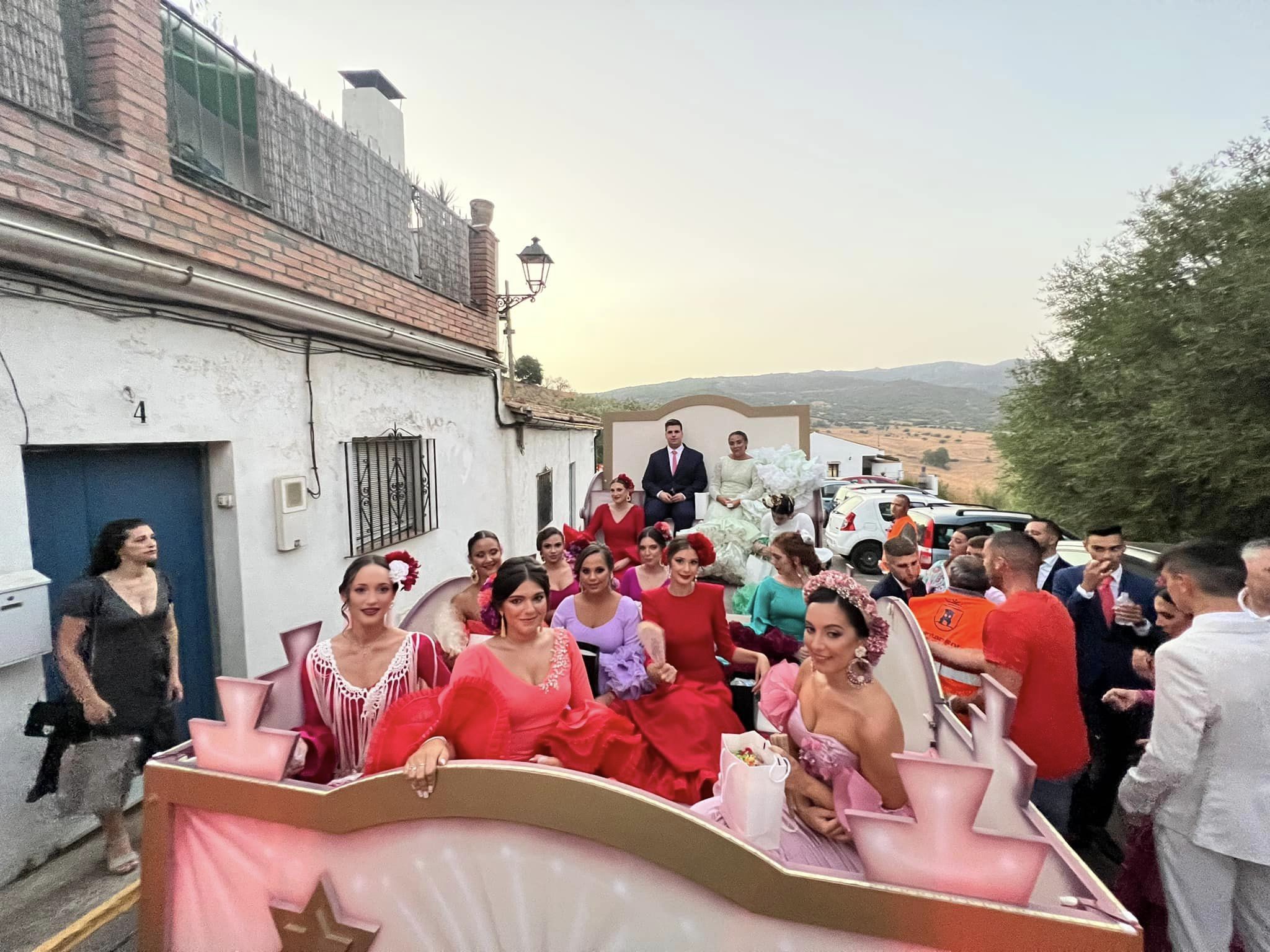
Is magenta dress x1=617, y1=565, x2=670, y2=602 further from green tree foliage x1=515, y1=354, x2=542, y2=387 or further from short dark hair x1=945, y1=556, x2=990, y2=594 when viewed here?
green tree foliage x1=515, y1=354, x2=542, y2=387

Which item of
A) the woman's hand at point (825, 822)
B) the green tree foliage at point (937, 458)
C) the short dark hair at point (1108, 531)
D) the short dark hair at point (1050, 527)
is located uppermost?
the short dark hair at point (1108, 531)

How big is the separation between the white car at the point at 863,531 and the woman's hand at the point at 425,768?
33.2 feet

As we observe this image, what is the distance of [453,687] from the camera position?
1.83 meters

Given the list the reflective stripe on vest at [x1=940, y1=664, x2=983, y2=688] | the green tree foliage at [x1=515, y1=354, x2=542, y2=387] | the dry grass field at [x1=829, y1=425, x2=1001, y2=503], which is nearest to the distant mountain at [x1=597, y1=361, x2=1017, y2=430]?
the dry grass field at [x1=829, y1=425, x2=1001, y2=503]

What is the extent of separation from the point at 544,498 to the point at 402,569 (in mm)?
8264

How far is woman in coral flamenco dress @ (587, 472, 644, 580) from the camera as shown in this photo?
538 centimetres

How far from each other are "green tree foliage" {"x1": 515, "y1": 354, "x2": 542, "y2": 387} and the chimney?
61.5 ft

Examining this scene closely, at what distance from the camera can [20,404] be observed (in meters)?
2.82

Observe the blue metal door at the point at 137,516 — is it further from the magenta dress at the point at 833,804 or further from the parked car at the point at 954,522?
the parked car at the point at 954,522

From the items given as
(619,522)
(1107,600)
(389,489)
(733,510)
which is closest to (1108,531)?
(1107,600)

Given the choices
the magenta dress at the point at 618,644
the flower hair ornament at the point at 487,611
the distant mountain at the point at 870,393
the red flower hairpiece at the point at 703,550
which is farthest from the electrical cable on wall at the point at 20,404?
the distant mountain at the point at 870,393

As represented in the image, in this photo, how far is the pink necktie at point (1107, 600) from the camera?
324 cm

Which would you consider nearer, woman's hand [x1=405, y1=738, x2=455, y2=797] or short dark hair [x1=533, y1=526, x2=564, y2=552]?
woman's hand [x1=405, y1=738, x2=455, y2=797]

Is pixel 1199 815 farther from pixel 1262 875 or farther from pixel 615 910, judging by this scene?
pixel 615 910
